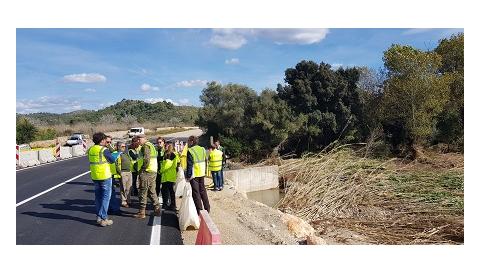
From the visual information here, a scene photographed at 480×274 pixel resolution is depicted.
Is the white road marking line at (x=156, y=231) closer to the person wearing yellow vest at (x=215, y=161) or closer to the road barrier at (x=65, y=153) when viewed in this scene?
the person wearing yellow vest at (x=215, y=161)

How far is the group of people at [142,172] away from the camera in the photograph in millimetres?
8125

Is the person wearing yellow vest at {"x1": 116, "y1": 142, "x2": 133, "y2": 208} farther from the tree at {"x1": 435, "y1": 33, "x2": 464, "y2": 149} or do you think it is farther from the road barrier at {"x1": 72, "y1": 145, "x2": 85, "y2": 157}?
the tree at {"x1": 435, "y1": 33, "x2": 464, "y2": 149}

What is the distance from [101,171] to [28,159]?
14.3m

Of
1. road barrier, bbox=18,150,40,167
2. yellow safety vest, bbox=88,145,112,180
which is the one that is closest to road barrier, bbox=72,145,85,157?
road barrier, bbox=18,150,40,167

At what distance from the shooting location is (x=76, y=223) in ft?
27.9

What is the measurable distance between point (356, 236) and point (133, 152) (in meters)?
6.49

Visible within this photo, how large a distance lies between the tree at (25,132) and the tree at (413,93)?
27.6 m

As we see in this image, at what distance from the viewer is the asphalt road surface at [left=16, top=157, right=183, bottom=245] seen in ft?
24.4

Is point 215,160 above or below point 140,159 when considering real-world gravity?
below

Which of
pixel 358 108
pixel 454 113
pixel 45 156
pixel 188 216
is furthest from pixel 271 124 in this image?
pixel 188 216

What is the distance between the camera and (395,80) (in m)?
25.1

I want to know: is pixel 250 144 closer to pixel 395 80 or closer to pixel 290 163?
pixel 290 163

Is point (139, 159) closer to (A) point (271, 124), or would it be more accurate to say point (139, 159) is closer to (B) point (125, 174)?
→ (B) point (125, 174)

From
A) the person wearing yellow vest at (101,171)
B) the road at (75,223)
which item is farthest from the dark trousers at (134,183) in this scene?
the person wearing yellow vest at (101,171)
